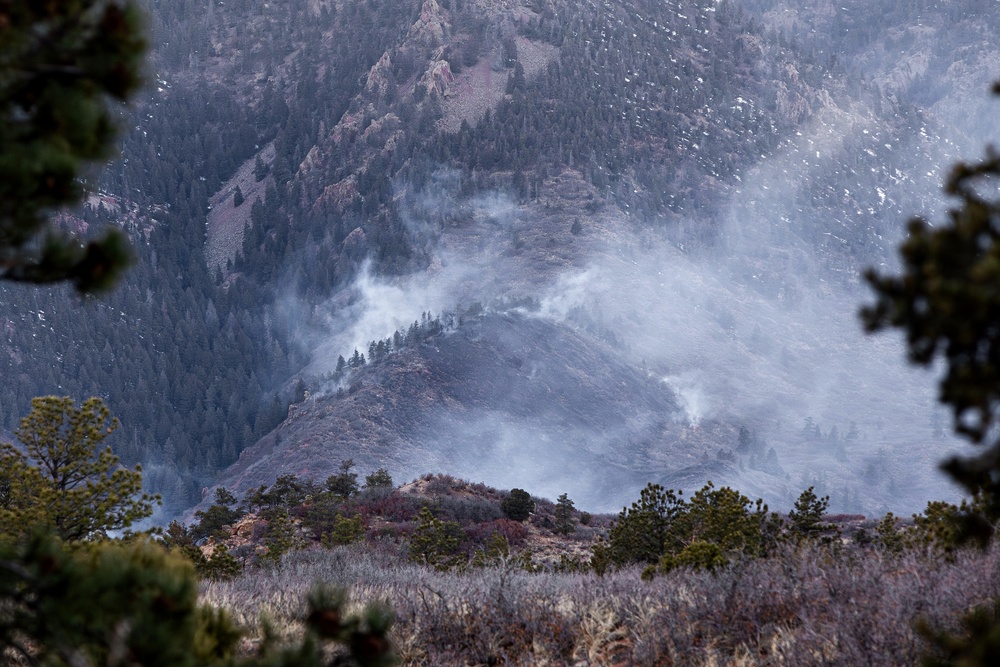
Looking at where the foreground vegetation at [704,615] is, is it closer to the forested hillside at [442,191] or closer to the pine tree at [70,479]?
the pine tree at [70,479]

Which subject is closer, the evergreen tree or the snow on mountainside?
the evergreen tree

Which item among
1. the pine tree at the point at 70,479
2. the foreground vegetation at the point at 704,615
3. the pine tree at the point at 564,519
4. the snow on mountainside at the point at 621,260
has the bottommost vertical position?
the foreground vegetation at the point at 704,615

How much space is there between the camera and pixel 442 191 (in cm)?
12562

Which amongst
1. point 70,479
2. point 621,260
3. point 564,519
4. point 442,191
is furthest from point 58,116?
point 442,191

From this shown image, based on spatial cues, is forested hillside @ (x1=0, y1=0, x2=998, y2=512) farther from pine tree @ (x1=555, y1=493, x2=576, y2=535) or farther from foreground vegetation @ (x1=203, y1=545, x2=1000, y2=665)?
foreground vegetation @ (x1=203, y1=545, x2=1000, y2=665)

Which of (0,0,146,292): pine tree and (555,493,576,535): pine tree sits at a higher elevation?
(555,493,576,535): pine tree

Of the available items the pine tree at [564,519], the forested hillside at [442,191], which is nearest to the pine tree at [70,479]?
the pine tree at [564,519]

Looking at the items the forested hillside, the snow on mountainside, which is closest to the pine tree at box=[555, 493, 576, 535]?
the snow on mountainside

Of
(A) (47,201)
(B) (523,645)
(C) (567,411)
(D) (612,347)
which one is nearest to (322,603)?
(A) (47,201)

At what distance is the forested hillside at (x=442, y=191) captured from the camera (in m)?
105

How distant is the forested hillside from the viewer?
104812mm

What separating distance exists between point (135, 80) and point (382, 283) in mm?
114066

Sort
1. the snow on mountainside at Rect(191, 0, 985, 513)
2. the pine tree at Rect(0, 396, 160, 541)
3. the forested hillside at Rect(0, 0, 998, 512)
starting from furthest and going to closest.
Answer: the forested hillside at Rect(0, 0, 998, 512), the snow on mountainside at Rect(191, 0, 985, 513), the pine tree at Rect(0, 396, 160, 541)

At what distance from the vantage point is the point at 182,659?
3355 millimetres
